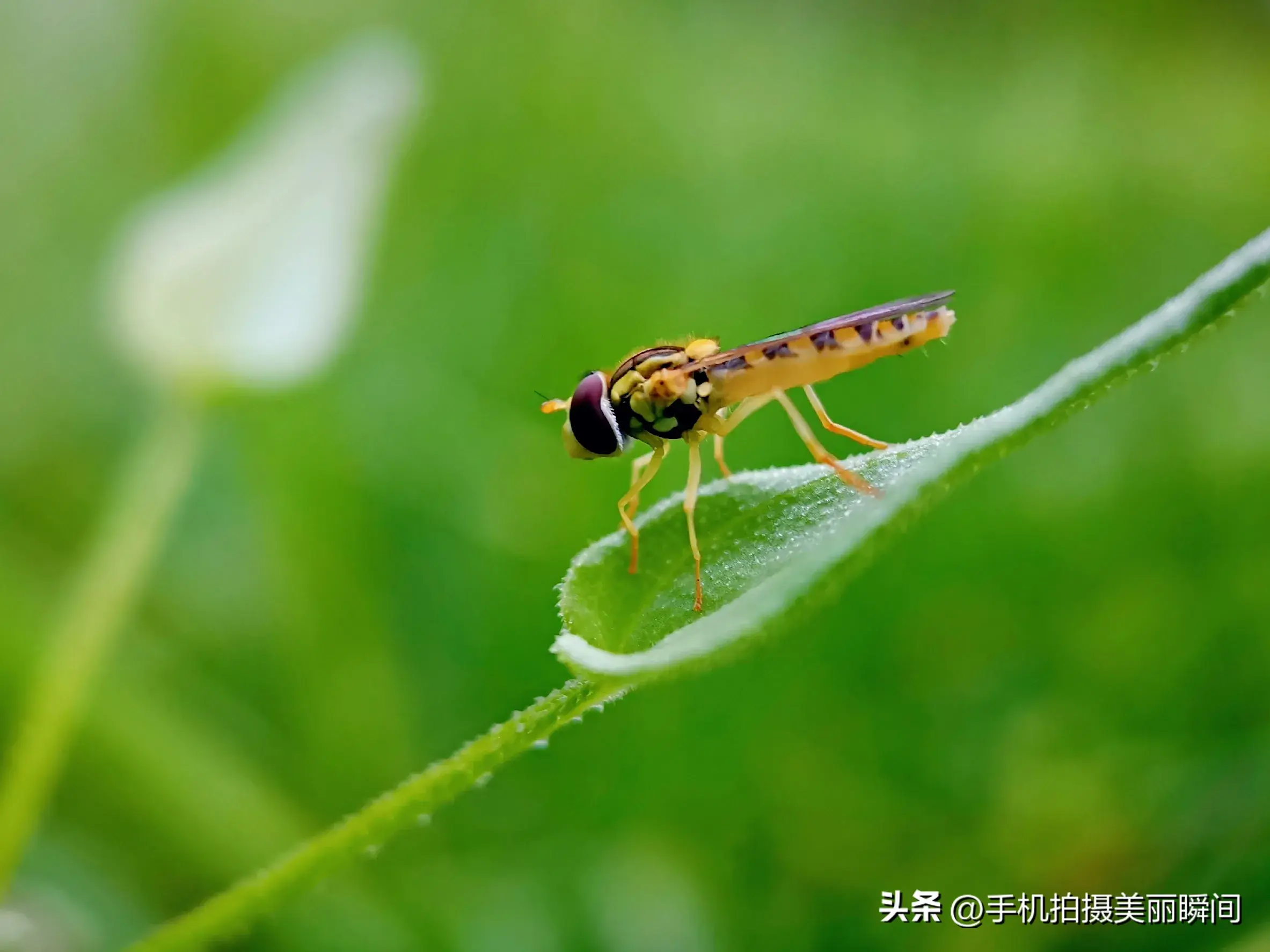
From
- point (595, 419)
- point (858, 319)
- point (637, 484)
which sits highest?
point (858, 319)

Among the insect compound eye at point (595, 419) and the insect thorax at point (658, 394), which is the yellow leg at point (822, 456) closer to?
the insect thorax at point (658, 394)

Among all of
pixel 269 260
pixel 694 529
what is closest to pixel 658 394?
pixel 694 529

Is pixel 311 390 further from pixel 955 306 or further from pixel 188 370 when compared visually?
pixel 955 306

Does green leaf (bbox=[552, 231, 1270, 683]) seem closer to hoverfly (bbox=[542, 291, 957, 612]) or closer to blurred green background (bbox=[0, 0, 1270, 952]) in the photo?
hoverfly (bbox=[542, 291, 957, 612])

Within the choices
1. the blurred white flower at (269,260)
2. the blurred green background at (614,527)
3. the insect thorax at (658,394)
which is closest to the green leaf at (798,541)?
the insect thorax at (658,394)

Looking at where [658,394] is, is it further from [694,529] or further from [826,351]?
[694,529]

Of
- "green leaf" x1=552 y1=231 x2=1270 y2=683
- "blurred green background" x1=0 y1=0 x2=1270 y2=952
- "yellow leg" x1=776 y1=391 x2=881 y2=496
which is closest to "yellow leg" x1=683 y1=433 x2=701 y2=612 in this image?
"green leaf" x1=552 y1=231 x2=1270 y2=683

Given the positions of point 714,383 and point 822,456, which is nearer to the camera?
point 822,456
